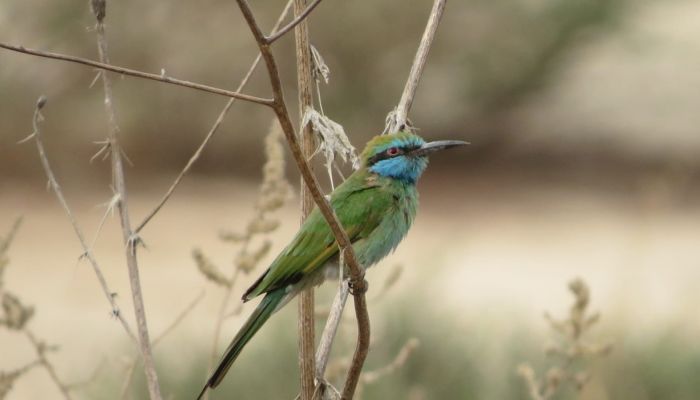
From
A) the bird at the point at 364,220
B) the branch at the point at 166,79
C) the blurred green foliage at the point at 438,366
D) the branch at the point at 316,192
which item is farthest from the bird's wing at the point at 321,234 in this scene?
the blurred green foliage at the point at 438,366

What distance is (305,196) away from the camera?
244 centimetres

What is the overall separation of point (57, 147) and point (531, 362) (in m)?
6.66

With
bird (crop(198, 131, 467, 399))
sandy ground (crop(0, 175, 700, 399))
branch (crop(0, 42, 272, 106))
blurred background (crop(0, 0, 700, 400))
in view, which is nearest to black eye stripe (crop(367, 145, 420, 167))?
bird (crop(198, 131, 467, 399))

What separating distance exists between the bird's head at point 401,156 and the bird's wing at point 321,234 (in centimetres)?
6

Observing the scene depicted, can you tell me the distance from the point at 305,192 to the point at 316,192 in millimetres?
587

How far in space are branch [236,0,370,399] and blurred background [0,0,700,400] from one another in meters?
6.22

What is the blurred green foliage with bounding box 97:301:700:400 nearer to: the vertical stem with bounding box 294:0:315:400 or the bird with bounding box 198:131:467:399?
the bird with bounding box 198:131:467:399

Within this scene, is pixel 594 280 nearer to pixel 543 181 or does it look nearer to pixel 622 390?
pixel 543 181

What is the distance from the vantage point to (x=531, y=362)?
227 inches

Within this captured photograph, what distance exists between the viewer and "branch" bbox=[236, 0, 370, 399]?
1707mm

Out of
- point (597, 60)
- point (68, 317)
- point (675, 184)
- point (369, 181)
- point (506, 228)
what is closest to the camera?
point (369, 181)

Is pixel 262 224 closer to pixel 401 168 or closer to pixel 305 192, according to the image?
pixel 305 192

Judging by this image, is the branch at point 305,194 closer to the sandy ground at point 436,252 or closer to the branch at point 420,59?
the branch at point 420,59

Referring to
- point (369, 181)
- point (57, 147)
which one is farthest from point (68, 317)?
point (369, 181)
